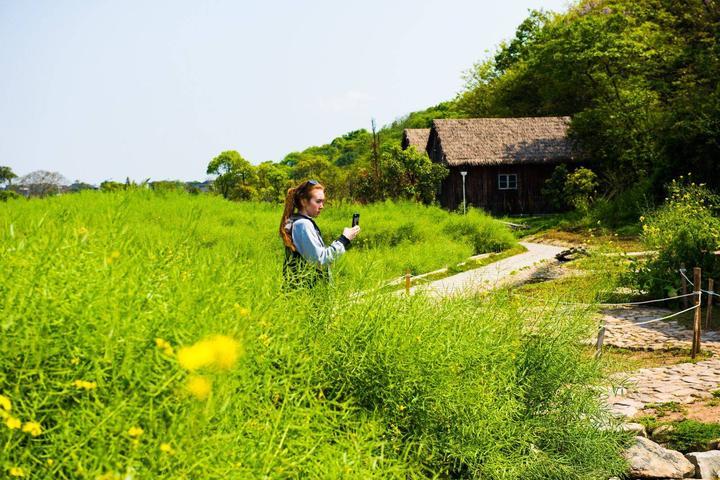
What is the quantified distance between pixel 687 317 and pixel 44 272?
918 centimetres

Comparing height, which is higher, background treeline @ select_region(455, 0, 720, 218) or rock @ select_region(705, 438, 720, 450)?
background treeline @ select_region(455, 0, 720, 218)

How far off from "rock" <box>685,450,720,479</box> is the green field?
679 mm

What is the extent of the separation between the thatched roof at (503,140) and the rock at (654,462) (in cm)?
2491

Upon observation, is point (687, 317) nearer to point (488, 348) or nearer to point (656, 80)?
point (488, 348)

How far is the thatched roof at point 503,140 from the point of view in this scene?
95.7ft

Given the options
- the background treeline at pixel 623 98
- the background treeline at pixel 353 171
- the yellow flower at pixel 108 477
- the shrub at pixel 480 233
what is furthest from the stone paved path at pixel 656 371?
the background treeline at pixel 353 171

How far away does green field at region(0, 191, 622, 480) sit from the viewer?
1921 mm

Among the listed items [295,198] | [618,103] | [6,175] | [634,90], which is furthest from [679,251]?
[6,175]

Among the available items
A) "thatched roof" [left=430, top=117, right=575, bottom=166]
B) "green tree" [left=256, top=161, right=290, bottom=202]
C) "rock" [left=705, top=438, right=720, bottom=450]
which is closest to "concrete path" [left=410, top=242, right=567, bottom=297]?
"rock" [left=705, top=438, right=720, bottom=450]

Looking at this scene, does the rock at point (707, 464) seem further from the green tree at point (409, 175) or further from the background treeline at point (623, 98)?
the green tree at point (409, 175)

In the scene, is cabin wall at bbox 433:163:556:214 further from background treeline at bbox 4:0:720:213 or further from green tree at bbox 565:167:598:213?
green tree at bbox 565:167:598:213

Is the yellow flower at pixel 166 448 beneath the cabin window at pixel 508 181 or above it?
beneath

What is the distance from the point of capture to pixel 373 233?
1548 cm

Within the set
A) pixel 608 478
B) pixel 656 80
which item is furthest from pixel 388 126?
pixel 608 478
